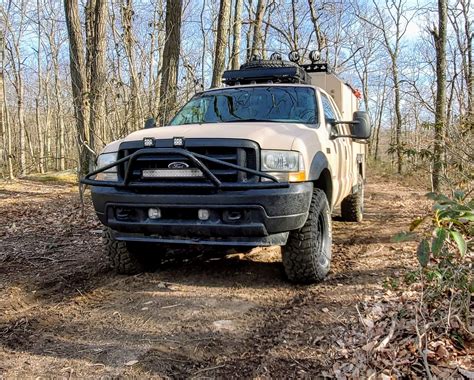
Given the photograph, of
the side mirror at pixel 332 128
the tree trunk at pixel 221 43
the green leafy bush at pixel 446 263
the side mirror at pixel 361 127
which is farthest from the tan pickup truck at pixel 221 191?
the tree trunk at pixel 221 43

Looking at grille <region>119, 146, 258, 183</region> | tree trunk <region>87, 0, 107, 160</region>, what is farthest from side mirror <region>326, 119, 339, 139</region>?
tree trunk <region>87, 0, 107, 160</region>

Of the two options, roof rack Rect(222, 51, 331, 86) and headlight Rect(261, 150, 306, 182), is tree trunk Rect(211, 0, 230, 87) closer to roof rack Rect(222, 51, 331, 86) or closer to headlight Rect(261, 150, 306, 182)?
roof rack Rect(222, 51, 331, 86)

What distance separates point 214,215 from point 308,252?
0.94 metres

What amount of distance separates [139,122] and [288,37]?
1233 centimetres

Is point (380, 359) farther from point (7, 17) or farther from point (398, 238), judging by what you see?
point (7, 17)

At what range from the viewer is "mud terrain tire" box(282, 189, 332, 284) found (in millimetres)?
3932

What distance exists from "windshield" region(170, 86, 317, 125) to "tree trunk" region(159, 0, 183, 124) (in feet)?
14.8

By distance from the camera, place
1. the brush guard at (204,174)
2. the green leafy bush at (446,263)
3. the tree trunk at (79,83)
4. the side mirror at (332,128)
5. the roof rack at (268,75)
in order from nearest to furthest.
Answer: the green leafy bush at (446,263), the brush guard at (204,174), the side mirror at (332,128), the roof rack at (268,75), the tree trunk at (79,83)

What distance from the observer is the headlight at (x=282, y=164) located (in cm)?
362

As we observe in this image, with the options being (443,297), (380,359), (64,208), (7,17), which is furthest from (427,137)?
(7,17)

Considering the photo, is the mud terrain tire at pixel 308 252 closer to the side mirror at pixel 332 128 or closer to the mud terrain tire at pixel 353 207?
the side mirror at pixel 332 128

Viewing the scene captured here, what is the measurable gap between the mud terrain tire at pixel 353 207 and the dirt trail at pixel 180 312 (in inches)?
57.2

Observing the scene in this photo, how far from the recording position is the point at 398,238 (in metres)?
2.82

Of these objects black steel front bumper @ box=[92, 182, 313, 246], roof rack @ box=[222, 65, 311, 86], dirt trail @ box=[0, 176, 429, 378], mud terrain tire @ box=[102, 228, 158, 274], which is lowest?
dirt trail @ box=[0, 176, 429, 378]
